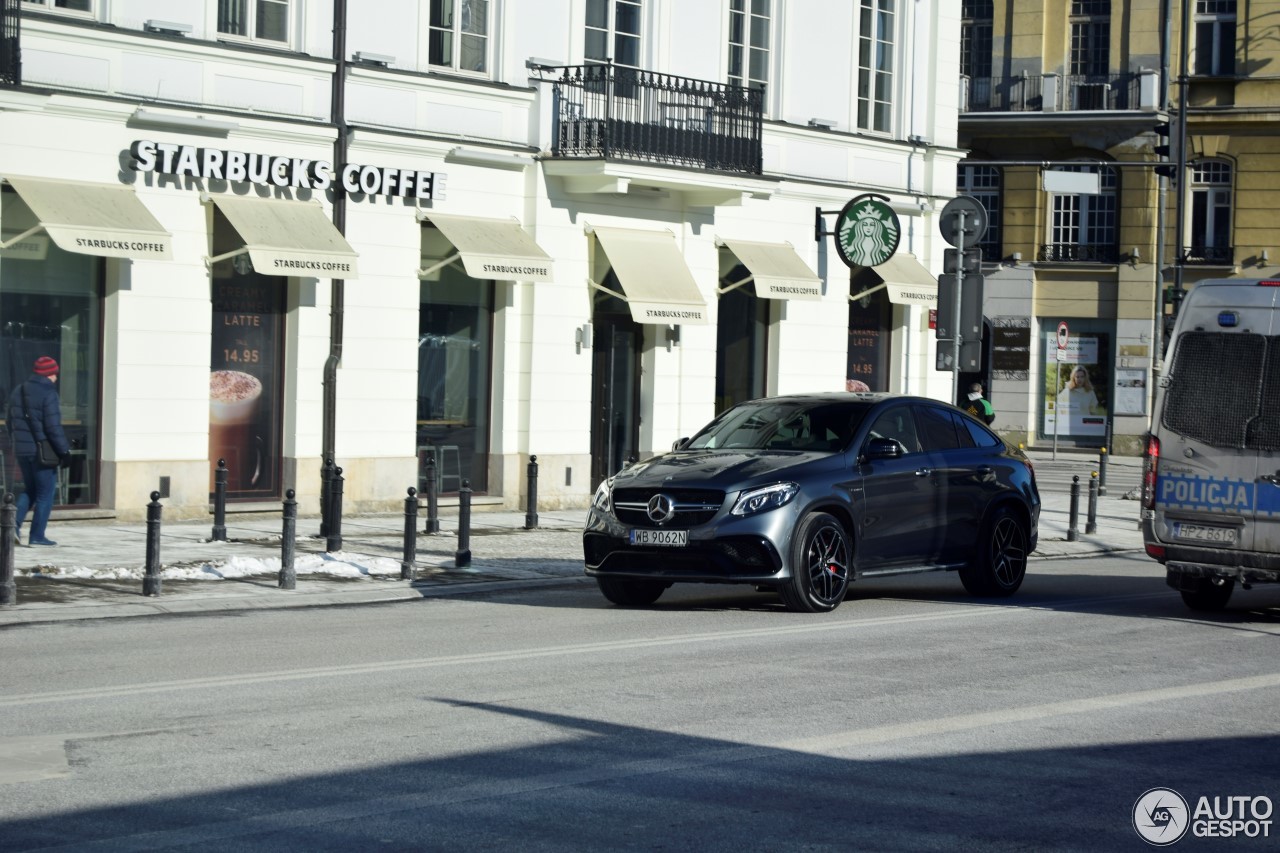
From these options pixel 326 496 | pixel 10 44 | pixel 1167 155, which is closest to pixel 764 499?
pixel 326 496

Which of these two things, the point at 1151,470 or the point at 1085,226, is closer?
the point at 1151,470

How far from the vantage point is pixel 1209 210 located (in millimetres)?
48125

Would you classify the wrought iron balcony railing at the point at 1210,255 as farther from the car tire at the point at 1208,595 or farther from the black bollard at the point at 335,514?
the black bollard at the point at 335,514

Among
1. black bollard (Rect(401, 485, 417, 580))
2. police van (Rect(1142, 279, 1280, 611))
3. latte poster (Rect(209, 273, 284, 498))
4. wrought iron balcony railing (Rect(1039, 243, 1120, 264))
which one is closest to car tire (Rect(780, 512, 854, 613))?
police van (Rect(1142, 279, 1280, 611))

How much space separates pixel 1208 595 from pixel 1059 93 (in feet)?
115

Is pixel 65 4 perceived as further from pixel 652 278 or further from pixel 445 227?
pixel 652 278

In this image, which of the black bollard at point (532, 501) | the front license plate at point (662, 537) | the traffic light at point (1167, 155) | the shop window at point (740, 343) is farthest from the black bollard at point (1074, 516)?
the front license plate at point (662, 537)

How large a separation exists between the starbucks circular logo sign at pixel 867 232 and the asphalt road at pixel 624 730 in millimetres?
15526

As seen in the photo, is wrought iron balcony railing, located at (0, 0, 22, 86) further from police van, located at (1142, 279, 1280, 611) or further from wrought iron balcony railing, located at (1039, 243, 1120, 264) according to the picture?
wrought iron balcony railing, located at (1039, 243, 1120, 264)

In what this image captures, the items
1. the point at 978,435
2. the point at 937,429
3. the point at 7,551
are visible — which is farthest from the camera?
the point at 978,435

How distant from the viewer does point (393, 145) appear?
2330cm

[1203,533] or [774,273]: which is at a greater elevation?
[774,273]

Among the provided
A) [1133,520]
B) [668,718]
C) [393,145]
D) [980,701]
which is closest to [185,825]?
[668,718]
